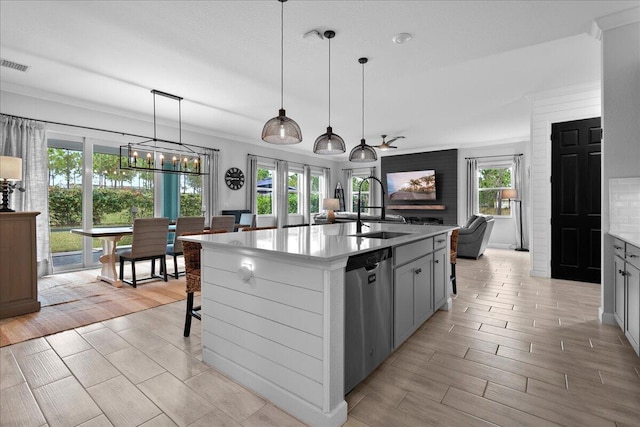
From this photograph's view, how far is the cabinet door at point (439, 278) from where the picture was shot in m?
2.89

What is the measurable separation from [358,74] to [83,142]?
15.0ft

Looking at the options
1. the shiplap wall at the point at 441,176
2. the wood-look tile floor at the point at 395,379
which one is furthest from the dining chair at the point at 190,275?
the shiplap wall at the point at 441,176

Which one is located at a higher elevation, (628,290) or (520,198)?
(520,198)

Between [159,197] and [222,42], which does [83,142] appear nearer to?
[159,197]

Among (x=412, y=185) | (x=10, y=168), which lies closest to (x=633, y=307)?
(x=10, y=168)

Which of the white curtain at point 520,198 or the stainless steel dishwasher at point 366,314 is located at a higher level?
the white curtain at point 520,198

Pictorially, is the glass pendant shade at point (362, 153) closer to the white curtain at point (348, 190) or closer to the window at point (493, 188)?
the window at point (493, 188)

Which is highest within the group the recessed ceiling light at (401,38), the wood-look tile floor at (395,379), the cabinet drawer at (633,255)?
the recessed ceiling light at (401,38)

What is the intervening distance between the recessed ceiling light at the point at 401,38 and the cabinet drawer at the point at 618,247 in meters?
2.48

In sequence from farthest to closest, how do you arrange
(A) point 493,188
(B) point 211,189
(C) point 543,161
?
(A) point 493,188, (B) point 211,189, (C) point 543,161

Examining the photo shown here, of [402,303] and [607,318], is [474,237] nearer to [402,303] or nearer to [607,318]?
[607,318]

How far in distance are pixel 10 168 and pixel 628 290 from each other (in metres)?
5.56

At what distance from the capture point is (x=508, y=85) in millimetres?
4430

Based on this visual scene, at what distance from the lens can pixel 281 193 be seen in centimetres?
875
